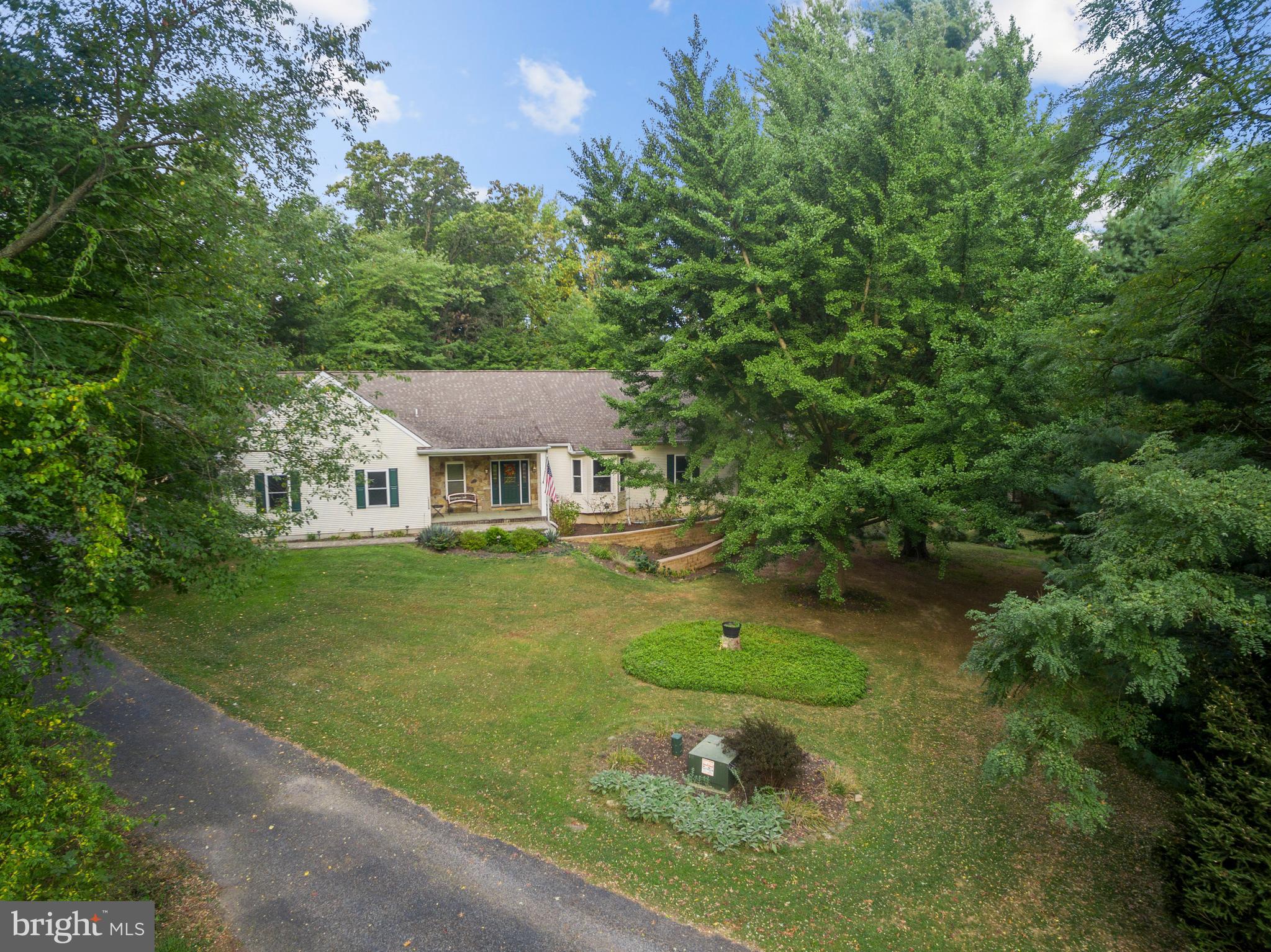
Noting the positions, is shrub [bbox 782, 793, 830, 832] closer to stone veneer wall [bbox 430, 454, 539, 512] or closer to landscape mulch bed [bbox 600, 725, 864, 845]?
landscape mulch bed [bbox 600, 725, 864, 845]


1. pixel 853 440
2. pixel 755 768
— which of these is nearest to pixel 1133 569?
pixel 755 768

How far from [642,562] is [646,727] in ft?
30.9

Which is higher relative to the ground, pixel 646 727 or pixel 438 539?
pixel 438 539

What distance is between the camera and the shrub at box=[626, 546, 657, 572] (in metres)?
19.0

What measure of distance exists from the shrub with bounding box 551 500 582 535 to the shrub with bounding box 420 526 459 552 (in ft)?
11.9

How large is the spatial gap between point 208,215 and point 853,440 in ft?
Result: 43.3

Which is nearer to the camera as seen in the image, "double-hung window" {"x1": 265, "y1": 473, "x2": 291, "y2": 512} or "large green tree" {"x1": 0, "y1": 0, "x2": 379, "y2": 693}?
"large green tree" {"x1": 0, "y1": 0, "x2": 379, "y2": 693}

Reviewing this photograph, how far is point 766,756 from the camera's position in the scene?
801 centimetres

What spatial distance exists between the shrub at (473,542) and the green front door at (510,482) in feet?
14.4

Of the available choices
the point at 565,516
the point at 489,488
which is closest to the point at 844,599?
the point at 565,516

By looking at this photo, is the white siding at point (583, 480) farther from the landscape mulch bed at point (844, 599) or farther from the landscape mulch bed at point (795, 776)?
the landscape mulch bed at point (795, 776)

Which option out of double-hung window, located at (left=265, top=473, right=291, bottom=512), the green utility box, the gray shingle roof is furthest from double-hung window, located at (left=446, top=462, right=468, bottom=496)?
the green utility box

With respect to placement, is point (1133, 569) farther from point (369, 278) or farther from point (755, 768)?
point (369, 278)

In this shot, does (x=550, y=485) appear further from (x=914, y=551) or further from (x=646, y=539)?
(x=914, y=551)
